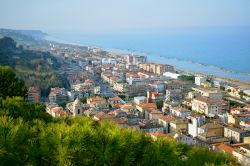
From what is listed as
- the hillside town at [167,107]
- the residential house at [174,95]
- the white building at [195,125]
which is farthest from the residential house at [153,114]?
the residential house at [174,95]

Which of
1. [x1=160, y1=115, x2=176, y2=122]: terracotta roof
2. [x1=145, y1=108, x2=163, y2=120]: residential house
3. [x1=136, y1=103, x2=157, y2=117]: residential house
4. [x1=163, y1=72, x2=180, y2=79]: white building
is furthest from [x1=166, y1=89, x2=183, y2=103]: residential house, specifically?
[x1=163, y1=72, x2=180, y2=79]: white building

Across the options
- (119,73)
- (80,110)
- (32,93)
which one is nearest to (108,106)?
(80,110)

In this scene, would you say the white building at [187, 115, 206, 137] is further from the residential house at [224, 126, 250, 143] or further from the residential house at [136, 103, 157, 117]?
the residential house at [136, 103, 157, 117]

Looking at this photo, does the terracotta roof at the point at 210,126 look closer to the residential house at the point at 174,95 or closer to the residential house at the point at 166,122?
the residential house at the point at 166,122

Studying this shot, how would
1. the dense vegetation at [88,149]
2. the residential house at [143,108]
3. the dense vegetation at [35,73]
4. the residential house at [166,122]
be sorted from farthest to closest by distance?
1. the dense vegetation at [35,73]
2. the residential house at [143,108]
3. the residential house at [166,122]
4. the dense vegetation at [88,149]

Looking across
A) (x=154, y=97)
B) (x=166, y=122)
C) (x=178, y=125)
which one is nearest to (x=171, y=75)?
(x=154, y=97)

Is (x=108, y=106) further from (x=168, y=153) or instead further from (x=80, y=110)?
(x=168, y=153)
